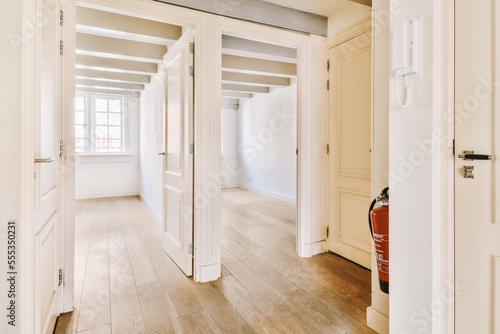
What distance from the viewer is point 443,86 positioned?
4.29 ft

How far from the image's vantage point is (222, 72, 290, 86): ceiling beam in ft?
17.2

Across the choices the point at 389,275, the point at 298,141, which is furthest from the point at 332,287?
the point at 298,141

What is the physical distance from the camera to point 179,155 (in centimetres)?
264

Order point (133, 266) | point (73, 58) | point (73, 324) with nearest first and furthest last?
1. point (73, 324)
2. point (73, 58)
3. point (133, 266)

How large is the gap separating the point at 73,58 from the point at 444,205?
240 centimetres

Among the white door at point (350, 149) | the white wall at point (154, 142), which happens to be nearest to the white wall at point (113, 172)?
the white wall at point (154, 142)

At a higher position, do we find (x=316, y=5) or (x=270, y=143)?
(x=316, y=5)

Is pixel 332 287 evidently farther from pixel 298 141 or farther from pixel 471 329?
pixel 298 141

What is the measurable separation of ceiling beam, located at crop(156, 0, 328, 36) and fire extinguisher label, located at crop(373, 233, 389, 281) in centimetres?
210

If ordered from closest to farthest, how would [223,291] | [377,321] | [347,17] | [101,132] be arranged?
[377,321] → [223,291] → [347,17] → [101,132]

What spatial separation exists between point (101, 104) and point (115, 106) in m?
0.30

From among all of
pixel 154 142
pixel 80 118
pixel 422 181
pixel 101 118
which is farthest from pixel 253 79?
pixel 422 181

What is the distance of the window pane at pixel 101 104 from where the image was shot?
6520mm

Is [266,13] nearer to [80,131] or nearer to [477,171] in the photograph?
[477,171]
